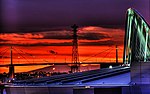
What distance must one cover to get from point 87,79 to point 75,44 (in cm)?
5968

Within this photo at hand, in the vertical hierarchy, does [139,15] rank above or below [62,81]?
above

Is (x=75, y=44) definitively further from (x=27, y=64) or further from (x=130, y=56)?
(x=130, y=56)

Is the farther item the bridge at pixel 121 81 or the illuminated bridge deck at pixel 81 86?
the illuminated bridge deck at pixel 81 86

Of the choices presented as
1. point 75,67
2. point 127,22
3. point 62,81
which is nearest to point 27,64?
point 75,67

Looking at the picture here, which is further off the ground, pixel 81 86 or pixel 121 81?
pixel 121 81

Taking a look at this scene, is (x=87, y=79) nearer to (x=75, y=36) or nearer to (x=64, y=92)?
(x=64, y=92)

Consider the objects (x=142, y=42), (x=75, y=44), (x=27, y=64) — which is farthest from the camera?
(x=27, y=64)

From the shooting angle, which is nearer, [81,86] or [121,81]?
[81,86]

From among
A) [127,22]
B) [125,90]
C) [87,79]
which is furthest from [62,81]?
[127,22]

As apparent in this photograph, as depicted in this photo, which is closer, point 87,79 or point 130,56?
point 87,79

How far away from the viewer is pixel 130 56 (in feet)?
169

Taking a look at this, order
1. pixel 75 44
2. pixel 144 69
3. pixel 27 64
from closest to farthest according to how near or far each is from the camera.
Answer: pixel 144 69, pixel 75 44, pixel 27 64

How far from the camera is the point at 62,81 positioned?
41.4m

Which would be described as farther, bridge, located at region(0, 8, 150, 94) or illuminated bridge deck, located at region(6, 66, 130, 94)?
illuminated bridge deck, located at region(6, 66, 130, 94)
